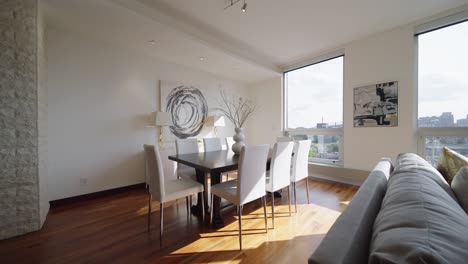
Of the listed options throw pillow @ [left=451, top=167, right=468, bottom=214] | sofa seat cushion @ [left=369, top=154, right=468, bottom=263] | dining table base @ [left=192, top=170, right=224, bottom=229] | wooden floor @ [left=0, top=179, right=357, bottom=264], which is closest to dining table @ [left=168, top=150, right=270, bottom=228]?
dining table base @ [left=192, top=170, right=224, bottom=229]

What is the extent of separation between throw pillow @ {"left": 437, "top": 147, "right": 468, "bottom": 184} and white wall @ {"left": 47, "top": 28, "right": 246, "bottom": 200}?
3.84 m

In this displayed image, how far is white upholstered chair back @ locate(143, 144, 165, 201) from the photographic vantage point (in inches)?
73.3

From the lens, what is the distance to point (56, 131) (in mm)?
2684

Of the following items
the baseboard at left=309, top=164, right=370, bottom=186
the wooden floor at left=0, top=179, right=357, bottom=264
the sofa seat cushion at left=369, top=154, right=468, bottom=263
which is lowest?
the wooden floor at left=0, top=179, right=357, bottom=264

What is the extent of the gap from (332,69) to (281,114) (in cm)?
149

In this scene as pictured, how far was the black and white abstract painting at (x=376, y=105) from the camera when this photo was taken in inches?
122

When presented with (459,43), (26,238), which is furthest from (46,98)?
(459,43)

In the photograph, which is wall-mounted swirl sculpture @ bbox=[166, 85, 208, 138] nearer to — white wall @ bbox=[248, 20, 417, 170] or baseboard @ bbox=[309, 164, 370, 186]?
baseboard @ bbox=[309, 164, 370, 186]

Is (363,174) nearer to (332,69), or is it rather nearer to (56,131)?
(332,69)

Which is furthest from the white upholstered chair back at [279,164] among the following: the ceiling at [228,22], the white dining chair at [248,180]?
the ceiling at [228,22]

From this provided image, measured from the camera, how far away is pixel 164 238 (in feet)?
6.37

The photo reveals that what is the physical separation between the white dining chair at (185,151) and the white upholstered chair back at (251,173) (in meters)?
1.00

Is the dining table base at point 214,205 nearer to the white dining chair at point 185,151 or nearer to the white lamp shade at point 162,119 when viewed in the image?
the white dining chair at point 185,151

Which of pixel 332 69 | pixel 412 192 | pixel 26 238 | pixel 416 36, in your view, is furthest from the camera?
pixel 332 69
